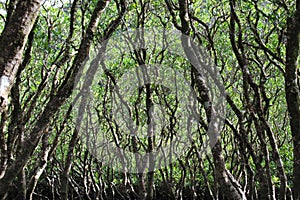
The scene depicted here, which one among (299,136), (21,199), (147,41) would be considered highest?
(147,41)

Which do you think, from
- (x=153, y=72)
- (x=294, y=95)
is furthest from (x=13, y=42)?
(x=153, y=72)

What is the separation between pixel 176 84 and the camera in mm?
11750

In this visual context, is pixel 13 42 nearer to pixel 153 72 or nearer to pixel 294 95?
pixel 294 95

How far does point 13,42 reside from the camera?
2576 mm

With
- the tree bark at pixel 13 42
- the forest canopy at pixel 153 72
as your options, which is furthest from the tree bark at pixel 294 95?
the tree bark at pixel 13 42

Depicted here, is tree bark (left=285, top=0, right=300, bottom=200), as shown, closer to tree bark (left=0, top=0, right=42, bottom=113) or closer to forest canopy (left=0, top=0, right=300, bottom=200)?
forest canopy (left=0, top=0, right=300, bottom=200)

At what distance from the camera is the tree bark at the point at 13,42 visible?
2.53m

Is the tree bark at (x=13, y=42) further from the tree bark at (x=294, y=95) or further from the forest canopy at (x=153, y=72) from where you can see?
the tree bark at (x=294, y=95)

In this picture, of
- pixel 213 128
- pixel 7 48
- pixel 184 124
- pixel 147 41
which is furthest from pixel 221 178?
pixel 184 124

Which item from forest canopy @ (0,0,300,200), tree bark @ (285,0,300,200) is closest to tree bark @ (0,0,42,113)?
forest canopy @ (0,0,300,200)

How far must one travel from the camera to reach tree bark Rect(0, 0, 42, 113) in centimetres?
253

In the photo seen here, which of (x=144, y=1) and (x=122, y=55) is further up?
(x=144, y=1)

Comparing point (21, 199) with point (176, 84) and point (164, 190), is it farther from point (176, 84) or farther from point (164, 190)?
point (164, 190)

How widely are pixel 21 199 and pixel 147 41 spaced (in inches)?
207
